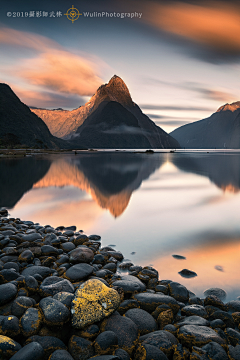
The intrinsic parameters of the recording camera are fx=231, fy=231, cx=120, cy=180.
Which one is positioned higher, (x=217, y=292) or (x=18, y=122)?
(x=18, y=122)

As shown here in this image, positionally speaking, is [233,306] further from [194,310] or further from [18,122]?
[18,122]

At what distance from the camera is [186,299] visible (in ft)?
19.0

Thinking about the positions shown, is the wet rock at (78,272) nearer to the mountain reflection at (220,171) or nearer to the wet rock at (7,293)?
the wet rock at (7,293)

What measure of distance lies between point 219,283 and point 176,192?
14.8m

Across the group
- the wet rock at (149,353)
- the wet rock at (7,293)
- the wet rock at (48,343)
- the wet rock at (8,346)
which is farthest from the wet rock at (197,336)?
the wet rock at (7,293)

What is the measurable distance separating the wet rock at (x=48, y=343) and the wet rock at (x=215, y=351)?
8.18 ft

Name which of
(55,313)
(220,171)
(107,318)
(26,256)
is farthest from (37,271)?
(220,171)

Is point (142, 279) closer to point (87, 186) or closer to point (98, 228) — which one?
point (98, 228)

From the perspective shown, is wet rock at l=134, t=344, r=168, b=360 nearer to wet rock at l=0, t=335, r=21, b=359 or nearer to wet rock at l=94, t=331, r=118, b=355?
wet rock at l=94, t=331, r=118, b=355

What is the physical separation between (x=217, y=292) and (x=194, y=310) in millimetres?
1328

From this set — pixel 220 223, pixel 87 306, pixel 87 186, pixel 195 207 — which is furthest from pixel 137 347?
pixel 87 186

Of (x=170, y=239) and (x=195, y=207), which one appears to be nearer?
(x=170, y=239)

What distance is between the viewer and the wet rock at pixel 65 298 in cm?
467

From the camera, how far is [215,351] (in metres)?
3.97
